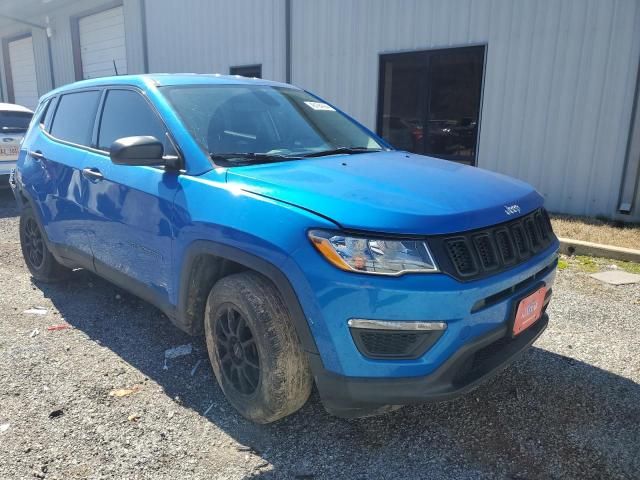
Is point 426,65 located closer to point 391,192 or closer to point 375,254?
point 391,192

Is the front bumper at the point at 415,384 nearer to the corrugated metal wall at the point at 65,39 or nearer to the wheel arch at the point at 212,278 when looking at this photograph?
the wheel arch at the point at 212,278

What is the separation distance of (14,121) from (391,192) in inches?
334

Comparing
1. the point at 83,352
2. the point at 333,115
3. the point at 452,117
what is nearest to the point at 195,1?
the point at 452,117

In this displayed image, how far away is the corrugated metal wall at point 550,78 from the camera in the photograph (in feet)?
22.0

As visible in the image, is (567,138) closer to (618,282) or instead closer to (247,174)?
→ (618,282)

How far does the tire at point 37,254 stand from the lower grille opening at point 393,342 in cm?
349

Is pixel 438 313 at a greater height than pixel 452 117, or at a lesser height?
lesser

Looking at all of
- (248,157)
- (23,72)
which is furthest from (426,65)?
(23,72)

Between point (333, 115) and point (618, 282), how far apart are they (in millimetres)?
3251

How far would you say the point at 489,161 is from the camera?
7984 mm

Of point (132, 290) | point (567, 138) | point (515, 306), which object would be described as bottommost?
point (132, 290)

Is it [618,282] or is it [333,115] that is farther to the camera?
[618,282]

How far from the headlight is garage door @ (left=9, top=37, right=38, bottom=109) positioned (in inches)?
820

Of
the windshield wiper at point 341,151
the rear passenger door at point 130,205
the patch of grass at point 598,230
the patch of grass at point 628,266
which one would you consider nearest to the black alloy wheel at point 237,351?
the rear passenger door at point 130,205
